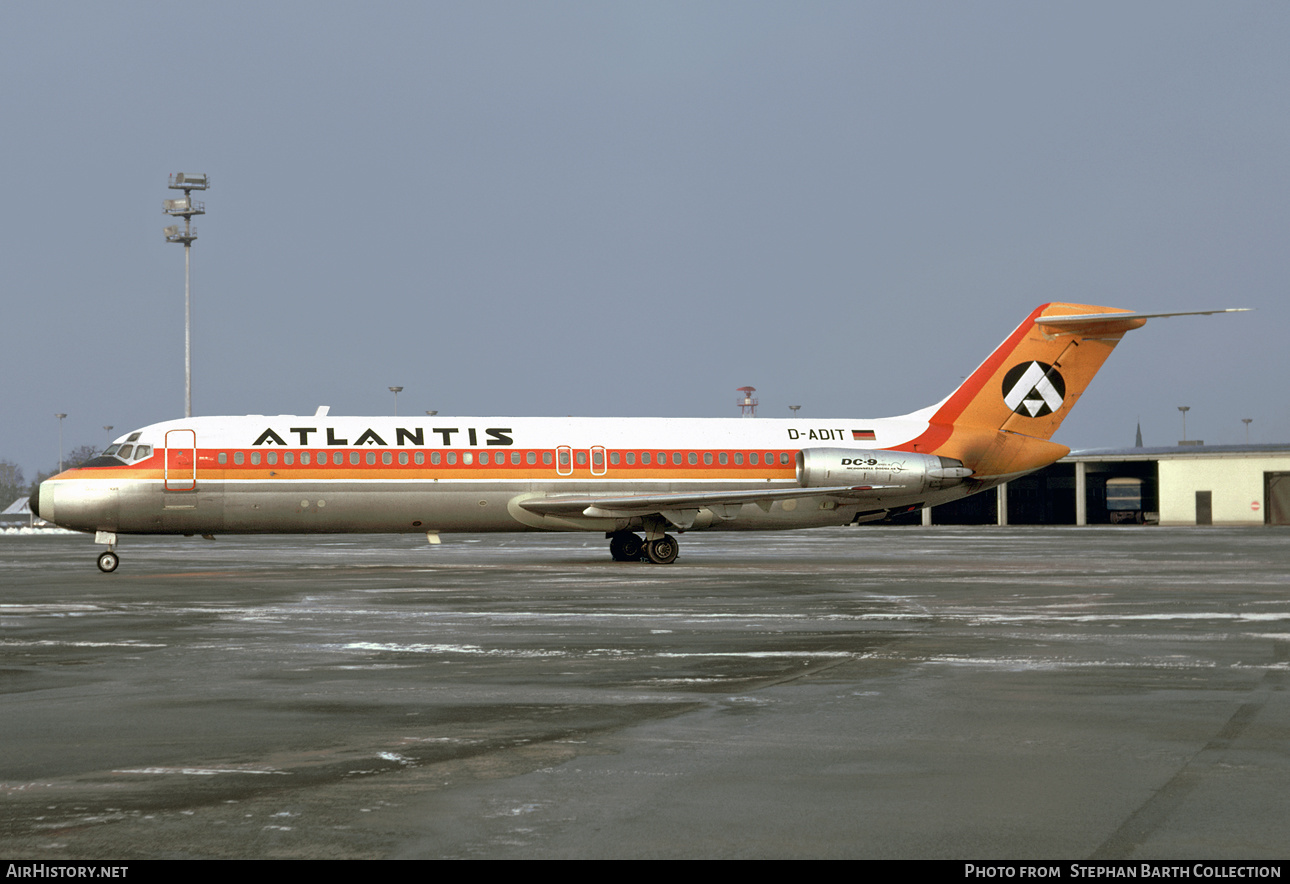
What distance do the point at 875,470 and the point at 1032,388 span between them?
15.9ft

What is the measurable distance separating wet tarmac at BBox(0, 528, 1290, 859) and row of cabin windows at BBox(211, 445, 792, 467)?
900 centimetres

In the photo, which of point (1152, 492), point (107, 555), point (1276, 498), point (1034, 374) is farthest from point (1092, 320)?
point (1152, 492)

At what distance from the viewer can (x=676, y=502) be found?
30359 mm

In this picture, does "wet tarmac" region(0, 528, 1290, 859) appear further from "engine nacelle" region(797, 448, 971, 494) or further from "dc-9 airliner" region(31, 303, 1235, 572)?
"engine nacelle" region(797, 448, 971, 494)

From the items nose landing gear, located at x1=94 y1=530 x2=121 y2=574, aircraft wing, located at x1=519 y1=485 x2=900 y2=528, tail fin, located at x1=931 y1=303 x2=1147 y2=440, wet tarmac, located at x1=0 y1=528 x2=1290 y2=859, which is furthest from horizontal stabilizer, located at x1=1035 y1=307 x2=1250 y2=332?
nose landing gear, located at x1=94 y1=530 x2=121 y2=574

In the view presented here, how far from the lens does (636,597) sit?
2089cm

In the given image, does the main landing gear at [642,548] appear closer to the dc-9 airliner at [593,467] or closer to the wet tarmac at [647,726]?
the dc-9 airliner at [593,467]

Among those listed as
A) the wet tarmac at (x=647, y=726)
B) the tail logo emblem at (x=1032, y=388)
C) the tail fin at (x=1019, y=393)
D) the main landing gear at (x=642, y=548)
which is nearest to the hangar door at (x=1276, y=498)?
the tail fin at (x=1019, y=393)

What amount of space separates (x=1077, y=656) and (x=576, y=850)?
339 inches

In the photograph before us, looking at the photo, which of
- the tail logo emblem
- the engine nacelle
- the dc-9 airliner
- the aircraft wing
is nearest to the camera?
the dc-9 airliner

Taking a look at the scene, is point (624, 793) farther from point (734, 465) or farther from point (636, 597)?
point (734, 465)

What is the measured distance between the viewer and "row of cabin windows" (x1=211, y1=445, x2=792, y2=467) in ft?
97.9

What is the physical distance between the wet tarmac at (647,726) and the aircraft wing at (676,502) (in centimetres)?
949

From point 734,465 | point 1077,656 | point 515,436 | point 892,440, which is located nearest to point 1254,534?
point 892,440
